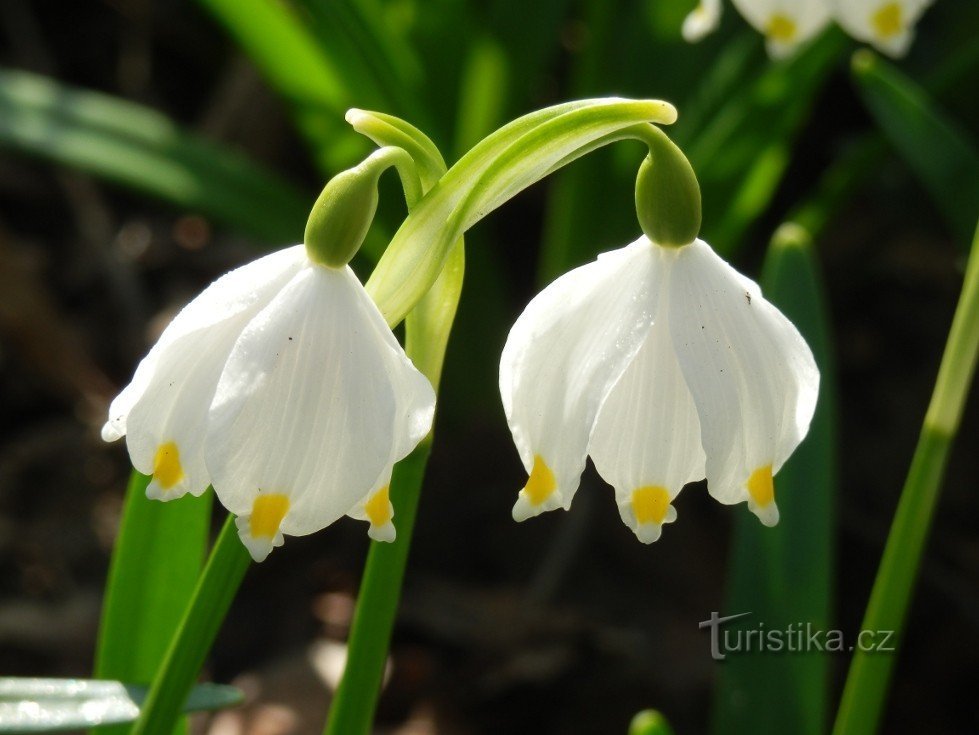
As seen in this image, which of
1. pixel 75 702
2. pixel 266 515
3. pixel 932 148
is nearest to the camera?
pixel 266 515

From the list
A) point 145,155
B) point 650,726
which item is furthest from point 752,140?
point 650,726

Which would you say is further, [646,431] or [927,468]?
[927,468]

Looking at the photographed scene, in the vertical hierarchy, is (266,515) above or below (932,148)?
below

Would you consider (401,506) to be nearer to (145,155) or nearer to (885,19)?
(885,19)

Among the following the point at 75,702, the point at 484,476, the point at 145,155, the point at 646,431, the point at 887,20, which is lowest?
the point at 75,702

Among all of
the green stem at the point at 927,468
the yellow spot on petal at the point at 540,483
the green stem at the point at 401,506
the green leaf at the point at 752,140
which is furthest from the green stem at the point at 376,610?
the green leaf at the point at 752,140

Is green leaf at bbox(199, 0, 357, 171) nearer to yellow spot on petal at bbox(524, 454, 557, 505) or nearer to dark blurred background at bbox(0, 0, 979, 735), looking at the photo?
dark blurred background at bbox(0, 0, 979, 735)

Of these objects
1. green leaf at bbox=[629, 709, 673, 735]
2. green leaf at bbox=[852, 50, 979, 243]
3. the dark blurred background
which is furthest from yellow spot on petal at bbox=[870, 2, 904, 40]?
the dark blurred background

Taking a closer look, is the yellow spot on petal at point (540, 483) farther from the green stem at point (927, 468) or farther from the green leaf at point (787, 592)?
the green leaf at point (787, 592)
